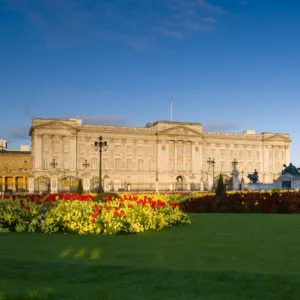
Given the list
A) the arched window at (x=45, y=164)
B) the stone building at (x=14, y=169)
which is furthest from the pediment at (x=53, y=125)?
the stone building at (x=14, y=169)

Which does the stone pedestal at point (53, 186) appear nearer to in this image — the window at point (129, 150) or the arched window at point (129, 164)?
the arched window at point (129, 164)

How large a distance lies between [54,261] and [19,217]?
17.5 ft

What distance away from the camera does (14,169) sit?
89.6m

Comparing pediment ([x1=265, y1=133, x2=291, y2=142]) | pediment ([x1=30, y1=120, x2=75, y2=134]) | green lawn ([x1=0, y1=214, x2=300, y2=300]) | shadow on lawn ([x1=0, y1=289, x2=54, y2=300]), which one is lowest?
green lawn ([x1=0, y1=214, x2=300, y2=300])

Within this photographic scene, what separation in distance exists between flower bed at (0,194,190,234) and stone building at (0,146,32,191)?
70.8m

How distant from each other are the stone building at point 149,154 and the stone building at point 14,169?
8223mm

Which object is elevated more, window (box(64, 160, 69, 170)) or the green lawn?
window (box(64, 160, 69, 170))

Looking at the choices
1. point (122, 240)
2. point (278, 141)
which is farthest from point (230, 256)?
point (278, 141)

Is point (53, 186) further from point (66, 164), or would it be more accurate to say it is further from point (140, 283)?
point (140, 283)

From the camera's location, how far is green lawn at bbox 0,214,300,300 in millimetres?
5352

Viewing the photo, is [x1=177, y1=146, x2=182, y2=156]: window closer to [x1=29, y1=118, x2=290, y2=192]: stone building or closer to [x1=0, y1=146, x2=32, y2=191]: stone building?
[x1=29, y1=118, x2=290, y2=192]: stone building

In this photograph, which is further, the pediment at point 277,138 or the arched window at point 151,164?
the pediment at point 277,138

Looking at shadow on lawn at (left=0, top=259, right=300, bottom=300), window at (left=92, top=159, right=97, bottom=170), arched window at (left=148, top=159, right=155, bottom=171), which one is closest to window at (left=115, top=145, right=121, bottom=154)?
window at (left=92, top=159, right=97, bottom=170)

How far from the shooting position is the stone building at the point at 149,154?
78.6 m
